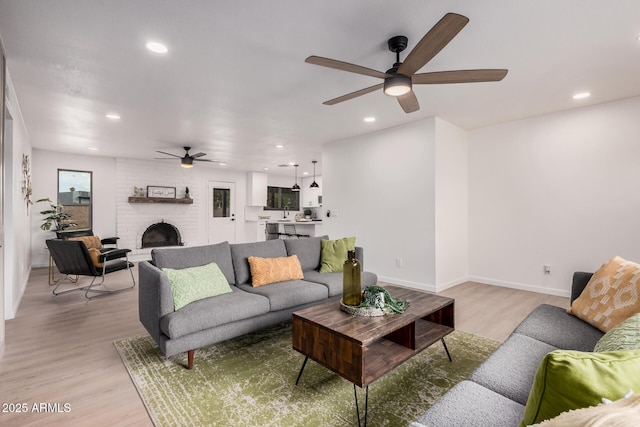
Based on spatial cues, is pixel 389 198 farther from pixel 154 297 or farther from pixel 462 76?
pixel 154 297

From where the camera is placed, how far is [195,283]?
8.10ft

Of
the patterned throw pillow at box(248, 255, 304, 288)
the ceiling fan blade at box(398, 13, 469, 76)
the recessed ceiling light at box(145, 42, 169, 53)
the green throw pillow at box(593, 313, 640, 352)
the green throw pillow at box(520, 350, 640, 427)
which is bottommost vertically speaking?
the patterned throw pillow at box(248, 255, 304, 288)

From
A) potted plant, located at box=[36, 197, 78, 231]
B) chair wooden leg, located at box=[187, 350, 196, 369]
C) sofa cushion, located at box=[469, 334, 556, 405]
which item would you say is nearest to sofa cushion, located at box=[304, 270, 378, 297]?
chair wooden leg, located at box=[187, 350, 196, 369]

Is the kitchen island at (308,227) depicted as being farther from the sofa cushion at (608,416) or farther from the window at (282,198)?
the sofa cushion at (608,416)

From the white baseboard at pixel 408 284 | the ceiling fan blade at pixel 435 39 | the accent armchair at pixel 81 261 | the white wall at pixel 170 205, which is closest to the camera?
the ceiling fan blade at pixel 435 39

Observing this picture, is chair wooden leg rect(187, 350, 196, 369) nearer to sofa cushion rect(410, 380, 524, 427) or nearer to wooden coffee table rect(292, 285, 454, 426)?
wooden coffee table rect(292, 285, 454, 426)

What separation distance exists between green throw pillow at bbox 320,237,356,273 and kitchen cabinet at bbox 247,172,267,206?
587 cm

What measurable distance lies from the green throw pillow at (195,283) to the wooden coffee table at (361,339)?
2.97ft

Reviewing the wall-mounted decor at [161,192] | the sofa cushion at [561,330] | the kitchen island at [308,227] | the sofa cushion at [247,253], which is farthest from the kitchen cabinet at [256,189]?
the sofa cushion at [561,330]

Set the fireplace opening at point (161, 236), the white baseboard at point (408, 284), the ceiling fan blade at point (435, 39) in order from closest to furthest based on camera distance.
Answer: the ceiling fan blade at point (435, 39) → the white baseboard at point (408, 284) → the fireplace opening at point (161, 236)

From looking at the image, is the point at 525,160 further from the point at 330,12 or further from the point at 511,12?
the point at 330,12

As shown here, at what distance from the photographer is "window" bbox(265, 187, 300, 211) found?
33.3 ft

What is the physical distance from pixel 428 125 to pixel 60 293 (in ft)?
18.6

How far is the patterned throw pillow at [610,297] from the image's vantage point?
1.68m
